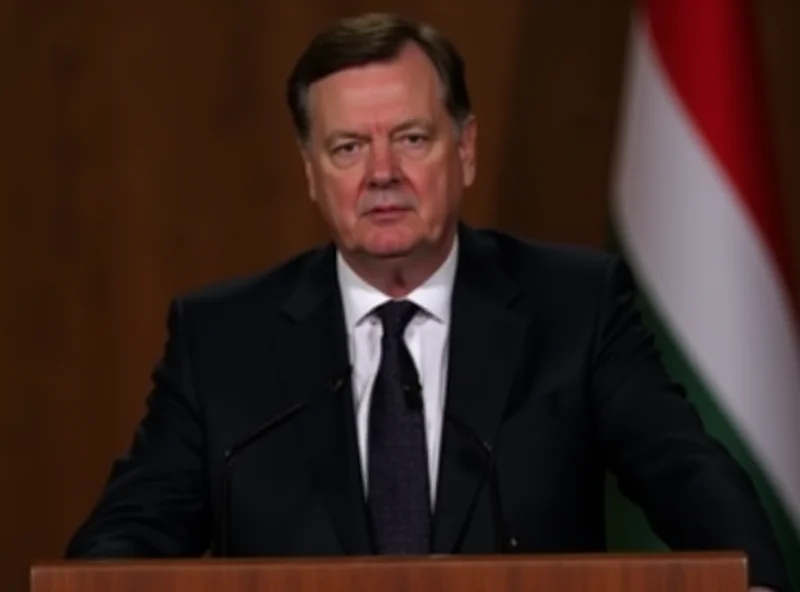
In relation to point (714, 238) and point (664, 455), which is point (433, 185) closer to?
point (664, 455)

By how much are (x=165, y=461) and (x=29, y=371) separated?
138 cm

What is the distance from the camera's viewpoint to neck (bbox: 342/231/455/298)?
2328 millimetres

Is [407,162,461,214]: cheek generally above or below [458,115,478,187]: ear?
below

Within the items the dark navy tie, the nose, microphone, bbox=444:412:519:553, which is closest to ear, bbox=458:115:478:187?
the nose

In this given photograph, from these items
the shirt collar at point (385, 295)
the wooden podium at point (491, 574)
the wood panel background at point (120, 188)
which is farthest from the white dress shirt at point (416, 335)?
the wood panel background at point (120, 188)

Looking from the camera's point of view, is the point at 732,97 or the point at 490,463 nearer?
the point at 490,463

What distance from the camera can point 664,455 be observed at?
7.06ft

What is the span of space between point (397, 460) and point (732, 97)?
3.52 feet

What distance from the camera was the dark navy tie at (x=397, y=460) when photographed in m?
2.21

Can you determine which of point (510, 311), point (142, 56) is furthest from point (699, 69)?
point (142, 56)

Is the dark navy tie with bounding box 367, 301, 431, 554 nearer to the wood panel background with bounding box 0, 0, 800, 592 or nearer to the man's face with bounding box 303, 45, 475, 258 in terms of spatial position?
the man's face with bounding box 303, 45, 475, 258

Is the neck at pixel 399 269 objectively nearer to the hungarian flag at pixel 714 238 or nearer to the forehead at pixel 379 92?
the forehead at pixel 379 92

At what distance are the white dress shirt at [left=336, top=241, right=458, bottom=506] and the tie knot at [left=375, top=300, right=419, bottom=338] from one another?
1cm

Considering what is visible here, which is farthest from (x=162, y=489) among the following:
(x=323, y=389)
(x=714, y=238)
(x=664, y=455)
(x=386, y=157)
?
(x=714, y=238)
